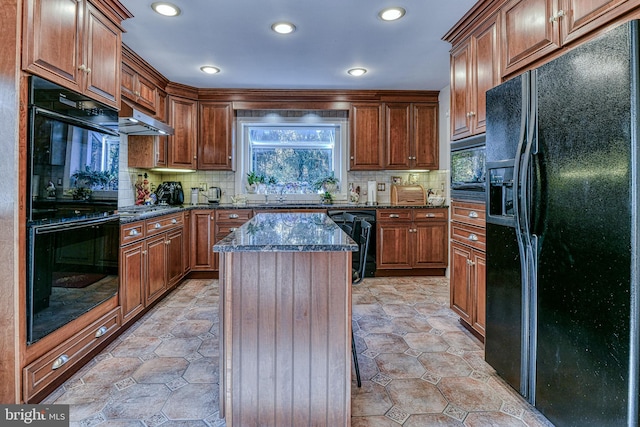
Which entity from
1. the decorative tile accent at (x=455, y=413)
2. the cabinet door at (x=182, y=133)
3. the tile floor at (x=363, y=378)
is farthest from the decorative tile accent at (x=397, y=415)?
the cabinet door at (x=182, y=133)

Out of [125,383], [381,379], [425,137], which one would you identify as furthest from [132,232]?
[425,137]

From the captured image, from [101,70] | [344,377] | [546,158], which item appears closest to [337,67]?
[101,70]

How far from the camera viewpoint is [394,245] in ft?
14.1

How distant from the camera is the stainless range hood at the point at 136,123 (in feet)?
9.35

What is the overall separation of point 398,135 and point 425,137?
36 cm

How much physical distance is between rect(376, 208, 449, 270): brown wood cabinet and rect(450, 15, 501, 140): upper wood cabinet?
1647mm

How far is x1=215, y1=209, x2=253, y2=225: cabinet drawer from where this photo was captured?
4156mm

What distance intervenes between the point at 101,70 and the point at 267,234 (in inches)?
62.5

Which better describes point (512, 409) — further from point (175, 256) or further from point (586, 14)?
point (175, 256)

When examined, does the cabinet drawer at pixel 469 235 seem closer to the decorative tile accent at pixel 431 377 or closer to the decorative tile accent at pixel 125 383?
the decorative tile accent at pixel 431 377

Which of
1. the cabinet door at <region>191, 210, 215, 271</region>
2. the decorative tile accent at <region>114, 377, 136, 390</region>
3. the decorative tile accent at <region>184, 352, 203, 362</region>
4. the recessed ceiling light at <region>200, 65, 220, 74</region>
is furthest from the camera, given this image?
the cabinet door at <region>191, 210, 215, 271</region>

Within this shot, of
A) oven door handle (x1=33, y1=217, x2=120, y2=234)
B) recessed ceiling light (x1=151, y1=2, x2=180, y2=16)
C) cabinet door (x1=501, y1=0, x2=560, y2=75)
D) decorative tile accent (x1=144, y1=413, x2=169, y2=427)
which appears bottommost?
decorative tile accent (x1=144, y1=413, x2=169, y2=427)

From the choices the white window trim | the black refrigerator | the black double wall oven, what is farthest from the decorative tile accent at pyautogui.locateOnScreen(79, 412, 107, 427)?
the white window trim

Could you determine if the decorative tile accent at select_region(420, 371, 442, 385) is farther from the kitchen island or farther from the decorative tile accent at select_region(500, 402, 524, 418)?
the kitchen island
